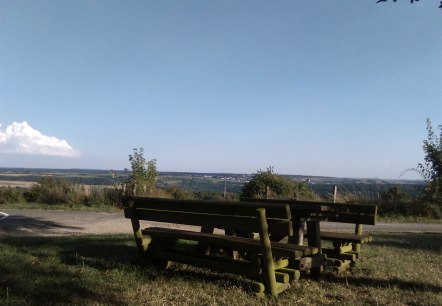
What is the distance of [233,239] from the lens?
5527mm

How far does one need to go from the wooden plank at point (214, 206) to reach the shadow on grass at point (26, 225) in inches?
242

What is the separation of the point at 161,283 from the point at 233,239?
0.97 metres

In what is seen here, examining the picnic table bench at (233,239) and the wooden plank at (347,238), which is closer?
the picnic table bench at (233,239)

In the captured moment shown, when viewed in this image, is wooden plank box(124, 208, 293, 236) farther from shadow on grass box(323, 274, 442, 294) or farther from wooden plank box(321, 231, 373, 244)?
wooden plank box(321, 231, 373, 244)

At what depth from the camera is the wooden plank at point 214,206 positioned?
4871mm

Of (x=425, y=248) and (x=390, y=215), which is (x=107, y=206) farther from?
(x=425, y=248)

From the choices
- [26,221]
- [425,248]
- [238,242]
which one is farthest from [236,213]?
[26,221]

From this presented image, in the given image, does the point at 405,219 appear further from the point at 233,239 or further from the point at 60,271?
the point at 60,271

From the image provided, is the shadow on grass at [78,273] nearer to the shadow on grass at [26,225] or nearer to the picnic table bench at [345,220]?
the picnic table bench at [345,220]

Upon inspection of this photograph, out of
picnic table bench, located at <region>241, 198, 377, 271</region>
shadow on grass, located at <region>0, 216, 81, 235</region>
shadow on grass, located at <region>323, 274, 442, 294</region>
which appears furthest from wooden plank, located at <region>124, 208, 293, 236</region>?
shadow on grass, located at <region>0, 216, 81, 235</region>

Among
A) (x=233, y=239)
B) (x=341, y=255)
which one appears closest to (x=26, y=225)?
(x=233, y=239)

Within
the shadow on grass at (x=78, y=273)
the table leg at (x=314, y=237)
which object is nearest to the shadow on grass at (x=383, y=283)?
the table leg at (x=314, y=237)

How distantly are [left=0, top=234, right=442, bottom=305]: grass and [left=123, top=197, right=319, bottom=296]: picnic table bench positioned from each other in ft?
0.68

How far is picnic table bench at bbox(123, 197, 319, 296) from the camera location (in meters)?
4.92
